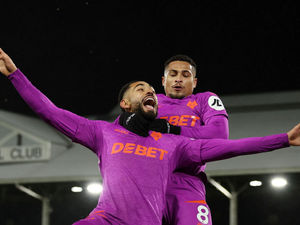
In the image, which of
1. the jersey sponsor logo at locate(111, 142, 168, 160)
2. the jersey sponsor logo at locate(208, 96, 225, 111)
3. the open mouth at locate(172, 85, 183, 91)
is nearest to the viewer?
the jersey sponsor logo at locate(111, 142, 168, 160)

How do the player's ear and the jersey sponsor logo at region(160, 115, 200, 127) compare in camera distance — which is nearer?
the player's ear

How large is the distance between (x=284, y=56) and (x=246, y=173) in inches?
340

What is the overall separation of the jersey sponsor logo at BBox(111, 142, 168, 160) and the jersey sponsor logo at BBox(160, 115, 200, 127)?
0.65m

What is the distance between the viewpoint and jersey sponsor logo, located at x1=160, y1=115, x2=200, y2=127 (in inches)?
185

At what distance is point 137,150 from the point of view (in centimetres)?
Result: 406

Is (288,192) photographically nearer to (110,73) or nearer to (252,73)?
(252,73)

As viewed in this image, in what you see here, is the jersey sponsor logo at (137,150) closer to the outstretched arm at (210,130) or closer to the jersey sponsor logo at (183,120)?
the outstretched arm at (210,130)

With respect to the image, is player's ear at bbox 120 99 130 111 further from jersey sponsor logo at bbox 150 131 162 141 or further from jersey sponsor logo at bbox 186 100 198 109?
jersey sponsor logo at bbox 186 100 198 109

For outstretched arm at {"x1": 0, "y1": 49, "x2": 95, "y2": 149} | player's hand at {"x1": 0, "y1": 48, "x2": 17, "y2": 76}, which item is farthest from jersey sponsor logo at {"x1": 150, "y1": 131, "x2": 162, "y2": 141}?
player's hand at {"x1": 0, "y1": 48, "x2": 17, "y2": 76}

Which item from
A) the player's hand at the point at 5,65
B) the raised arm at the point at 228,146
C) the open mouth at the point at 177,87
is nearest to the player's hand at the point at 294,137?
the raised arm at the point at 228,146

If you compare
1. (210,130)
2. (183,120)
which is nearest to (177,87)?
(183,120)

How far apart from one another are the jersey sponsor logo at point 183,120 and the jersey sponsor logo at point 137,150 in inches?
25.7

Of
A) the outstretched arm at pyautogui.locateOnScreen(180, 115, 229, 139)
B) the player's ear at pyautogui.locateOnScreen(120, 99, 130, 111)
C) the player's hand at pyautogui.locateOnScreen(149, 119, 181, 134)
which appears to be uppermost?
the player's ear at pyautogui.locateOnScreen(120, 99, 130, 111)

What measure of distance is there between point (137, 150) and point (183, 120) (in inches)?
30.3
